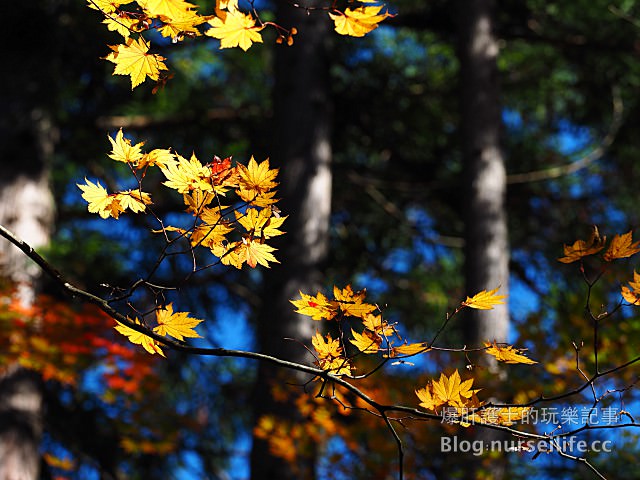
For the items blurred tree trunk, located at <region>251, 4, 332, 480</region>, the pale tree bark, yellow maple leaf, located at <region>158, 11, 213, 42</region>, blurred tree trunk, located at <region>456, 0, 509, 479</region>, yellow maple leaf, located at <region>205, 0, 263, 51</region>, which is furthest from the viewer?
the pale tree bark

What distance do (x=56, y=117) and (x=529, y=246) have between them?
425cm

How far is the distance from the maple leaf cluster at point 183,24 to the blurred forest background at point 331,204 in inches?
87.8

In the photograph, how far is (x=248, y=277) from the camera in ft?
26.5

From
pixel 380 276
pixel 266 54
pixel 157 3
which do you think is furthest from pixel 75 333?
pixel 266 54

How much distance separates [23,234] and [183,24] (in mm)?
4325

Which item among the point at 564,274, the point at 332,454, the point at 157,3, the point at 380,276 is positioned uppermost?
the point at 157,3

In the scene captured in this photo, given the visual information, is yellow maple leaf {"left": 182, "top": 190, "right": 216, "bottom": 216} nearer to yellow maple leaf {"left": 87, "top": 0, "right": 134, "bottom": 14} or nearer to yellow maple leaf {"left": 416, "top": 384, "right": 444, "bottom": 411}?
yellow maple leaf {"left": 87, "top": 0, "right": 134, "bottom": 14}

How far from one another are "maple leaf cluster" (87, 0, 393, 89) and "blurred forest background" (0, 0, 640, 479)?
223cm

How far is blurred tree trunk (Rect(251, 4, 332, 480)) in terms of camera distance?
4.13 metres

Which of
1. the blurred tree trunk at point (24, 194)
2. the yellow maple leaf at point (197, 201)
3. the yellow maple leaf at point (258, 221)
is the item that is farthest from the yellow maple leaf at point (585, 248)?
the blurred tree trunk at point (24, 194)

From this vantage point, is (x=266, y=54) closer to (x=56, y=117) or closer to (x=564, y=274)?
(x=56, y=117)

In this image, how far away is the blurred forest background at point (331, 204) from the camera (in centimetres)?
423

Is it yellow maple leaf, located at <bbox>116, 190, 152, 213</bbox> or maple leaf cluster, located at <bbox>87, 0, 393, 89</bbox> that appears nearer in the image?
maple leaf cluster, located at <bbox>87, 0, 393, 89</bbox>

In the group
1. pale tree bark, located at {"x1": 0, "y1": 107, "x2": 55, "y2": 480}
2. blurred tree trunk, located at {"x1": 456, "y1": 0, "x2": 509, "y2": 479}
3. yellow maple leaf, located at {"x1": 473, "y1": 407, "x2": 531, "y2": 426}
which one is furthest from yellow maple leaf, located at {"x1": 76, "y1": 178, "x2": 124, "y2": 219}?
pale tree bark, located at {"x1": 0, "y1": 107, "x2": 55, "y2": 480}
